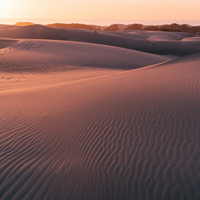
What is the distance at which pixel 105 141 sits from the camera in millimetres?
4352

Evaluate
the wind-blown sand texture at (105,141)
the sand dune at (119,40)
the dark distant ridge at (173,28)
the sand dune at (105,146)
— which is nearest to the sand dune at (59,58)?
the wind-blown sand texture at (105,141)

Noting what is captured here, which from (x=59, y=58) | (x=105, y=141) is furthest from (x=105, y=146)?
(x=59, y=58)

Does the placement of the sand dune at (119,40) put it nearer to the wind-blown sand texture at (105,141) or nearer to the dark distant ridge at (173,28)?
the wind-blown sand texture at (105,141)

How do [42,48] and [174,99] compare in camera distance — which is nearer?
[174,99]

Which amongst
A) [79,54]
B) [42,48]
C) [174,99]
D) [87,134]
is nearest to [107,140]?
[87,134]

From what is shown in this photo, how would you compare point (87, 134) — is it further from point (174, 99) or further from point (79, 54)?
point (79, 54)

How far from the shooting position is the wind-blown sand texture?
334 centimetres

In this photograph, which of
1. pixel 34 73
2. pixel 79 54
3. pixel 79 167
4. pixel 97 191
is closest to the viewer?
pixel 97 191

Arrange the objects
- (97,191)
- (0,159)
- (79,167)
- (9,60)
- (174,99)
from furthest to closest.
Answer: (9,60)
(174,99)
(0,159)
(79,167)
(97,191)

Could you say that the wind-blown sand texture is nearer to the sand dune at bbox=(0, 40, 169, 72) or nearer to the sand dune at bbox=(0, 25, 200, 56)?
the sand dune at bbox=(0, 40, 169, 72)

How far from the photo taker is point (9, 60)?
16.8 meters

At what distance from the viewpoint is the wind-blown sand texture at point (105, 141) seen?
334 cm

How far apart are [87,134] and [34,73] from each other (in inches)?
426

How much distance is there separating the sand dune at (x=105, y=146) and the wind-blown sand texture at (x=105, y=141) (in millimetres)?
14
